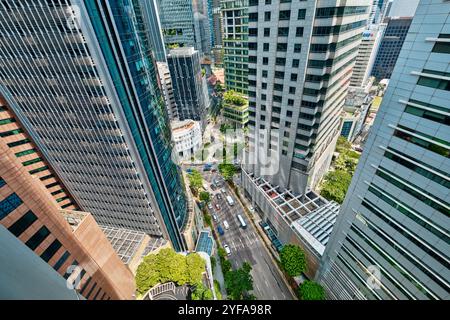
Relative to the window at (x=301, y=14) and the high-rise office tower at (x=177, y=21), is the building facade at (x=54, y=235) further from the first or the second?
the high-rise office tower at (x=177, y=21)

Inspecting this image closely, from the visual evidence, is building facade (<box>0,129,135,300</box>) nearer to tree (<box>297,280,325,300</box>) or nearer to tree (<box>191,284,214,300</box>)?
tree (<box>191,284,214,300</box>)

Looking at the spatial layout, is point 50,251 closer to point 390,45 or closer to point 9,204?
point 9,204

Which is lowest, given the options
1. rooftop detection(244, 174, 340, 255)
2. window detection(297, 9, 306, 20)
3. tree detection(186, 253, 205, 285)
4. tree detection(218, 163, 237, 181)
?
tree detection(218, 163, 237, 181)

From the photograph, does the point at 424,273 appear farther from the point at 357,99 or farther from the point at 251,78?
the point at 357,99

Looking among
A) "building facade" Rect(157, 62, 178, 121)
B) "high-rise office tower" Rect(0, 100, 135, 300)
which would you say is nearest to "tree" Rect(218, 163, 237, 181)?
"building facade" Rect(157, 62, 178, 121)

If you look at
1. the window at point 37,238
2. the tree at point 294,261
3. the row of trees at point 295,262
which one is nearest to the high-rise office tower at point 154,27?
the window at point 37,238
